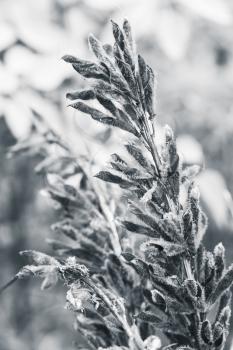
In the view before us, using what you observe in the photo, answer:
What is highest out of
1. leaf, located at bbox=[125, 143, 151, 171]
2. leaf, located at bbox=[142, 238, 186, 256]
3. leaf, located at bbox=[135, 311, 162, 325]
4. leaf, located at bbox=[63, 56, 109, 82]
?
leaf, located at bbox=[63, 56, 109, 82]

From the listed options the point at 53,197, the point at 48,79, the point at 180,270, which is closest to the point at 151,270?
the point at 180,270

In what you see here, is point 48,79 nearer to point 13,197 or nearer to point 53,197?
point 13,197

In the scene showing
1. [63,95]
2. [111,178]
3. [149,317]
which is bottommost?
[149,317]

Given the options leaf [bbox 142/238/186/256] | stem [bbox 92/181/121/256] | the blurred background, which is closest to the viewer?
leaf [bbox 142/238/186/256]

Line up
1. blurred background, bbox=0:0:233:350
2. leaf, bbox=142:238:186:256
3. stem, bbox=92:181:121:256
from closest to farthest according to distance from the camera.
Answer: leaf, bbox=142:238:186:256 < stem, bbox=92:181:121:256 < blurred background, bbox=0:0:233:350

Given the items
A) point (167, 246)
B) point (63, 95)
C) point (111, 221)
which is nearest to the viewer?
point (167, 246)

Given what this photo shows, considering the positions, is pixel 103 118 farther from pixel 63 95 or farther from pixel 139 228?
pixel 63 95

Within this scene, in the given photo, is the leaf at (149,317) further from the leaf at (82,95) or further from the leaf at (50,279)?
the leaf at (82,95)

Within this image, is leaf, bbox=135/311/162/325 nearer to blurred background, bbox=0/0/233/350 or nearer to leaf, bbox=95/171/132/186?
leaf, bbox=95/171/132/186

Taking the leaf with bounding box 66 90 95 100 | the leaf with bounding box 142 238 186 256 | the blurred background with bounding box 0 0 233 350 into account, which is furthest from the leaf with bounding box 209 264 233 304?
the blurred background with bounding box 0 0 233 350

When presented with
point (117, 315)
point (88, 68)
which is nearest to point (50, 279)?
point (117, 315)
